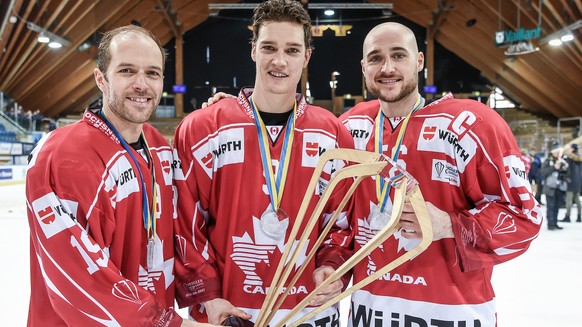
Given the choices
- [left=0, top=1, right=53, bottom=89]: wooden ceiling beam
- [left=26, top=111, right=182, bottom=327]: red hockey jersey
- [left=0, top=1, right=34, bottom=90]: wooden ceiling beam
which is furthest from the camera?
[left=0, top=1, right=53, bottom=89]: wooden ceiling beam

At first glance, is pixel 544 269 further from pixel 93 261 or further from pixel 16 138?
pixel 16 138

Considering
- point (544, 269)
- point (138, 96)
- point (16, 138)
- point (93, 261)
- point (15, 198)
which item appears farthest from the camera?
point (16, 138)

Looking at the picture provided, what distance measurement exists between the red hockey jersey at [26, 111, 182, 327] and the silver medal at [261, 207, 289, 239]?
0.36m

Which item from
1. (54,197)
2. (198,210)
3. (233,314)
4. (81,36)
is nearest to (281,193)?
(198,210)

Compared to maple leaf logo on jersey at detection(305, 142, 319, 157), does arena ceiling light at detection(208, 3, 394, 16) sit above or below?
above

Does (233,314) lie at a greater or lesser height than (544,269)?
greater

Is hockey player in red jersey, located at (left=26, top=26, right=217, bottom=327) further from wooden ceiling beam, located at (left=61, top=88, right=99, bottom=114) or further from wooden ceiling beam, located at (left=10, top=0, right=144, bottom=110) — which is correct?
wooden ceiling beam, located at (left=61, top=88, right=99, bottom=114)

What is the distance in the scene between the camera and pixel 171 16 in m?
20.6

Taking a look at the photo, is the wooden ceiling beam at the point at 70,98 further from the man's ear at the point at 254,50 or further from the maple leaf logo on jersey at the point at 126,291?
the maple leaf logo on jersey at the point at 126,291

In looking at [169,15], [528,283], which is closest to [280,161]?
[528,283]

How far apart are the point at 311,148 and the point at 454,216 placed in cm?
57

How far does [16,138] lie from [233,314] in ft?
41.7

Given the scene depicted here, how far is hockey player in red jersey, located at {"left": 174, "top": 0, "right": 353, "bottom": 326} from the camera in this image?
5.77ft

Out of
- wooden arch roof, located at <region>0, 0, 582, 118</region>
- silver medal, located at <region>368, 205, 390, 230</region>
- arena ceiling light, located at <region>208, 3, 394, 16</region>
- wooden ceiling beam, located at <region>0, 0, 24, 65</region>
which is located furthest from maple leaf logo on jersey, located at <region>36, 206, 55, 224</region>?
arena ceiling light, located at <region>208, 3, 394, 16</region>
